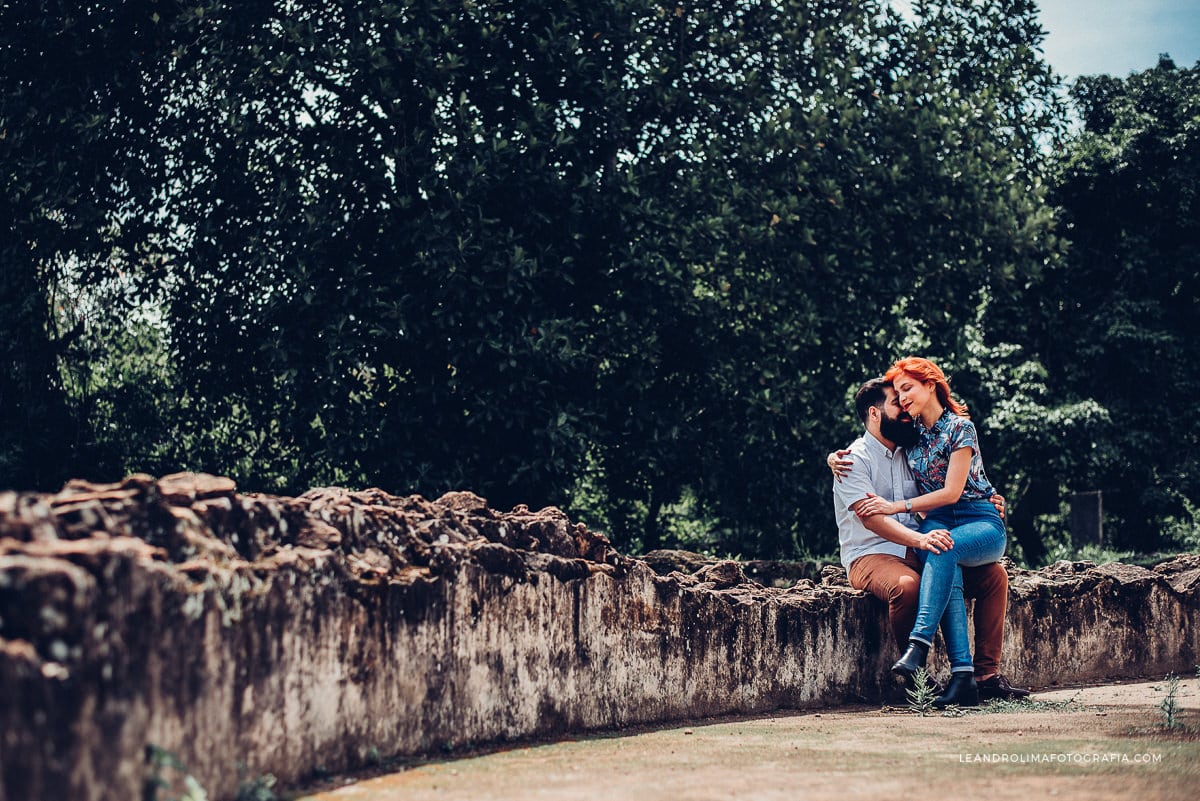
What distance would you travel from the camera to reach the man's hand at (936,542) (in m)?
7.11

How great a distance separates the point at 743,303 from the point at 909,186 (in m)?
2.47

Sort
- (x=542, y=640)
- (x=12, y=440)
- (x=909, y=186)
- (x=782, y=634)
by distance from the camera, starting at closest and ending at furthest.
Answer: (x=542, y=640) < (x=782, y=634) < (x=12, y=440) < (x=909, y=186)

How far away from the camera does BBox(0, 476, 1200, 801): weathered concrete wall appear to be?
3.36 metres

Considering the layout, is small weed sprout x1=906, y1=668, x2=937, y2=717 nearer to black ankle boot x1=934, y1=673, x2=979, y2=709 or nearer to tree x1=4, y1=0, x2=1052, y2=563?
black ankle boot x1=934, y1=673, x2=979, y2=709

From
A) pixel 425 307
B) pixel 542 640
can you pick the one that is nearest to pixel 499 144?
pixel 425 307

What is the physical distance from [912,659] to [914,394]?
5.20 feet

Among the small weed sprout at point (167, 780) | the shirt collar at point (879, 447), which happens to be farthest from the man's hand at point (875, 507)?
the small weed sprout at point (167, 780)

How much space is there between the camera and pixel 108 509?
408 cm

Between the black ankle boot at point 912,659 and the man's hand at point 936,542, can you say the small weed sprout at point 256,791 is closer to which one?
the black ankle boot at point 912,659

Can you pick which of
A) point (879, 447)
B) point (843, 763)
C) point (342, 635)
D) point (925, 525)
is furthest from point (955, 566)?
point (342, 635)

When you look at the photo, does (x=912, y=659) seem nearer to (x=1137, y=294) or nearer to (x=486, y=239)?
(x=486, y=239)

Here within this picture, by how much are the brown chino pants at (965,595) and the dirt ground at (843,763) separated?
0.68m

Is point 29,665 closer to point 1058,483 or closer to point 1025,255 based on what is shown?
point 1025,255

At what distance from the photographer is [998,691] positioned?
7301 mm
